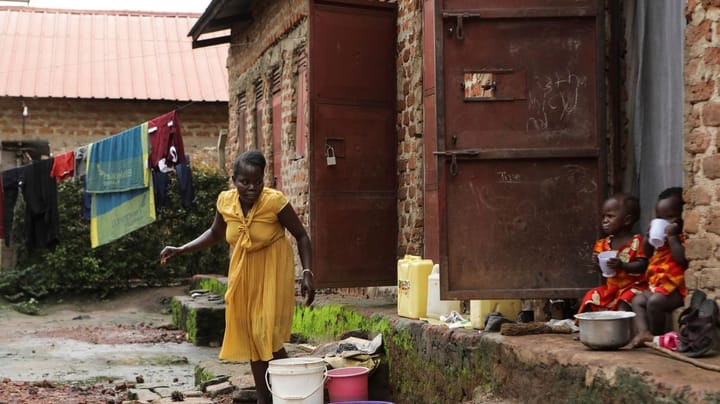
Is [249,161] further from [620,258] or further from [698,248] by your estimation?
[698,248]

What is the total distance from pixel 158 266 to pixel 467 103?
12.4 m

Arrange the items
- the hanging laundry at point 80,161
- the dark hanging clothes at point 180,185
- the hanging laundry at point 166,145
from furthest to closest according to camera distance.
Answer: the dark hanging clothes at point 180,185
the hanging laundry at point 80,161
the hanging laundry at point 166,145

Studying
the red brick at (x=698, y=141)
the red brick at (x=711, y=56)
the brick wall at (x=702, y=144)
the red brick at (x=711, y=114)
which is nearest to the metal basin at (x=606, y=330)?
the brick wall at (x=702, y=144)

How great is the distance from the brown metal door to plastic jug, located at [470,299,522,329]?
8.31 ft

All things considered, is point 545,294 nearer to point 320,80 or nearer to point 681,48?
point 681,48

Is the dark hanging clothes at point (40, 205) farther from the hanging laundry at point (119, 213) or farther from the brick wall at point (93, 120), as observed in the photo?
the brick wall at point (93, 120)

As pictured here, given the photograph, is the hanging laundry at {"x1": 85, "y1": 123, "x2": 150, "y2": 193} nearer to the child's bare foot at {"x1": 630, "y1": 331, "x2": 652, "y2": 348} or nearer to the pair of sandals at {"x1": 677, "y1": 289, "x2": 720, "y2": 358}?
the child's bare foot at {"x1": 630, "y1": 331, "x2": 652, "y2": 348}

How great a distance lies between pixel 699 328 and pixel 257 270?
2.74 m

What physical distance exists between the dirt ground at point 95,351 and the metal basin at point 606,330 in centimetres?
407

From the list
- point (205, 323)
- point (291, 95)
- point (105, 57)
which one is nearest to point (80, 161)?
point (205, 323)

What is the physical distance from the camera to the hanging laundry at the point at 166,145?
40.5ft

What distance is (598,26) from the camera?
545 cm

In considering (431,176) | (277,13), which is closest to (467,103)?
(431,176)

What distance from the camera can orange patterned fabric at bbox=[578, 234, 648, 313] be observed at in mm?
4824
